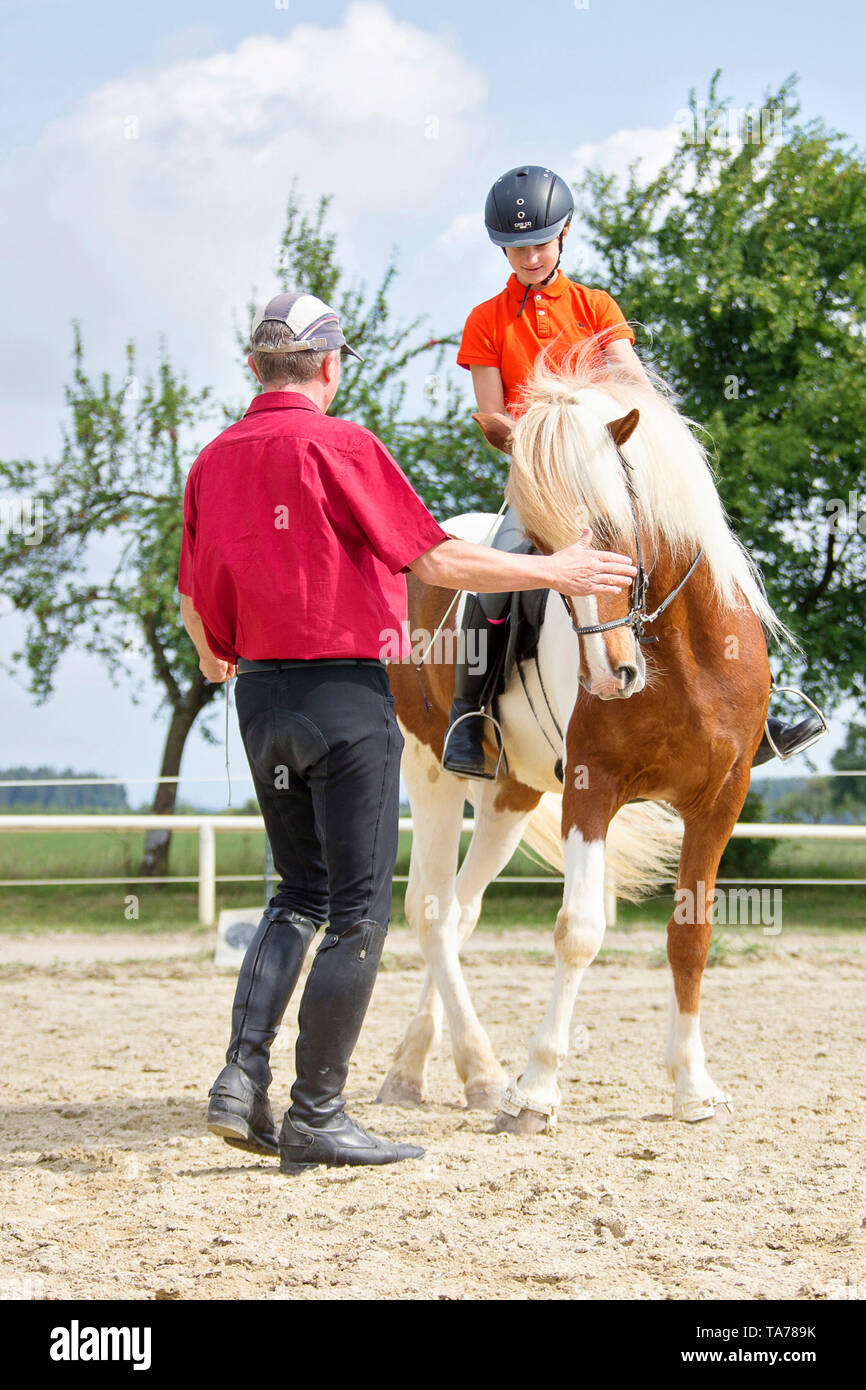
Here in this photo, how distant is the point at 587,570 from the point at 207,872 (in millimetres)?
7449

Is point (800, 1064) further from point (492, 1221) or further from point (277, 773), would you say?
point (277, 773)

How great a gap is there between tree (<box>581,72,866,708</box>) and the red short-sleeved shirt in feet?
38.8

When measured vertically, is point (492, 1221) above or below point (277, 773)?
below

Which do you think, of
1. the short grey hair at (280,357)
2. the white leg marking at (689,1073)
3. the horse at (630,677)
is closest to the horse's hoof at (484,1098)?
the horse at (630,677)

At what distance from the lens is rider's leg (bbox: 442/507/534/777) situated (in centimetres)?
457

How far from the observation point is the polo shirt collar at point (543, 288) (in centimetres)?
447

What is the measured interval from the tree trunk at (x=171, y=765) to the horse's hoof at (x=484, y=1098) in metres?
12.8

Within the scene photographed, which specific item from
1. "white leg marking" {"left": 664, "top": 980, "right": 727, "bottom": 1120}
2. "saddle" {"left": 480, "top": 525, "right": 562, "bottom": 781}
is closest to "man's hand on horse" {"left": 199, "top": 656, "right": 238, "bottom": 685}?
"saddle" {"left": 480, "top": 525, "right": 562, "bottom": 781}

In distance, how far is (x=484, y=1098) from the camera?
454 centimetres

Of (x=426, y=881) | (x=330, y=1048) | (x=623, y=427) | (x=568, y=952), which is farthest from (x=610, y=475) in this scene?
(x=426, y=881)

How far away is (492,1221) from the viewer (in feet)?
9.69

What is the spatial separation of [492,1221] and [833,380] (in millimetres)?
14182

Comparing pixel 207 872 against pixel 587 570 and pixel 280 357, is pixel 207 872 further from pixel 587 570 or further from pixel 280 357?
pixel 587 570
